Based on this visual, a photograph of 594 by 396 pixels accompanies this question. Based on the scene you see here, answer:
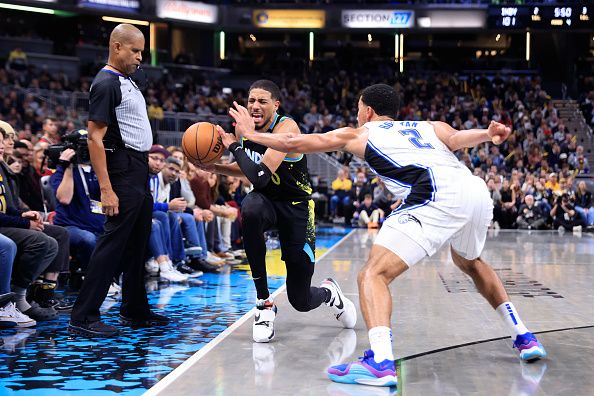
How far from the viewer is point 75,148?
21.6 ft

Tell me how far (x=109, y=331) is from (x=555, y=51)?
33156 millimetres

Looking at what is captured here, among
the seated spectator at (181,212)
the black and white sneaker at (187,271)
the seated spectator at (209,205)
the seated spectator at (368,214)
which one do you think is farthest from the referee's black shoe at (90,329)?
the seated spectator at (368,214)

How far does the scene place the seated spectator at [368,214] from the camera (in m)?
19.1

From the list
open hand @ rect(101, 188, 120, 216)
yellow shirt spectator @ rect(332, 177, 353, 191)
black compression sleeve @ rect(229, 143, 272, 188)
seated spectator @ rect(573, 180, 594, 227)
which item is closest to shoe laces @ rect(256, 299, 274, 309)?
black compression sleeve @ rect(229, 143, 272, 188)

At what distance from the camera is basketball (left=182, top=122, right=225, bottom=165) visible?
226 inches

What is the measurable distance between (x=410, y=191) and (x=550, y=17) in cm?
2707

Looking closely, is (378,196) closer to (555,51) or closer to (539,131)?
(539,131)

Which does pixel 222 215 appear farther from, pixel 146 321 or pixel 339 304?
pixel 339 304

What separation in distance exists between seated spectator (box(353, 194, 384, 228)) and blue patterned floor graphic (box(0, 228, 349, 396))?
456 inches

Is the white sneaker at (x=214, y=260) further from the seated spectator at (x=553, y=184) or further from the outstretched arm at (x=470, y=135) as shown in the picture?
the seated spectator at (x=553, y=184)

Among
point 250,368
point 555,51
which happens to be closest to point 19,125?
point 250,368

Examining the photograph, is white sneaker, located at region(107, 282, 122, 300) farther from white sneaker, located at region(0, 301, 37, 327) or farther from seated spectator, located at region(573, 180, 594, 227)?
seated spectator, located at region(573, 180, 594, 227)

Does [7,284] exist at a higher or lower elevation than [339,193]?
higher

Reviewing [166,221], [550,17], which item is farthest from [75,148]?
[550,17]
